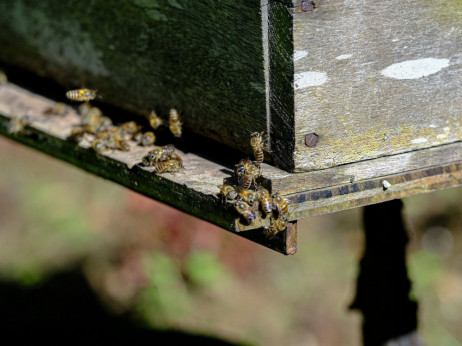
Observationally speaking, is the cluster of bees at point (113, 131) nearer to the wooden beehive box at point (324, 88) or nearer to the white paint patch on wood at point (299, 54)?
the wooden beehive box at point (324, 88)

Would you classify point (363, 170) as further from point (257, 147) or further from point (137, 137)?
point (137, 137)

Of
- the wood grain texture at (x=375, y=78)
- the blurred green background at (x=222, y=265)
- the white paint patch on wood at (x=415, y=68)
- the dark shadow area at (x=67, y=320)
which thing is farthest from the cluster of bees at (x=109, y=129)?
the blurred green background at (x=222, y=265)

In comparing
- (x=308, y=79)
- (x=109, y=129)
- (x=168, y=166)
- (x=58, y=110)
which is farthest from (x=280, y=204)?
(x=58, y=110)

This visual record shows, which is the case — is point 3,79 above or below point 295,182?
below

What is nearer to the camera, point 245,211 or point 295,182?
point 245,211

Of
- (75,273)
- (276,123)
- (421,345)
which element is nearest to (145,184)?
(276,123)

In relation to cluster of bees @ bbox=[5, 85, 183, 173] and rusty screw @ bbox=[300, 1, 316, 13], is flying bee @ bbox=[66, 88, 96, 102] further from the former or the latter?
rusty screw @ bbox=[300, 1, 316, 13]

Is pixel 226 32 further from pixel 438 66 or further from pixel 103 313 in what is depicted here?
pixel 103 313

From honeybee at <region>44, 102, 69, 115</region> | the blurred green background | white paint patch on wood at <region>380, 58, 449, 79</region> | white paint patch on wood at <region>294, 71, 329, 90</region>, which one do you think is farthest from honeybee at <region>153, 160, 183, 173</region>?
the blurred green background
